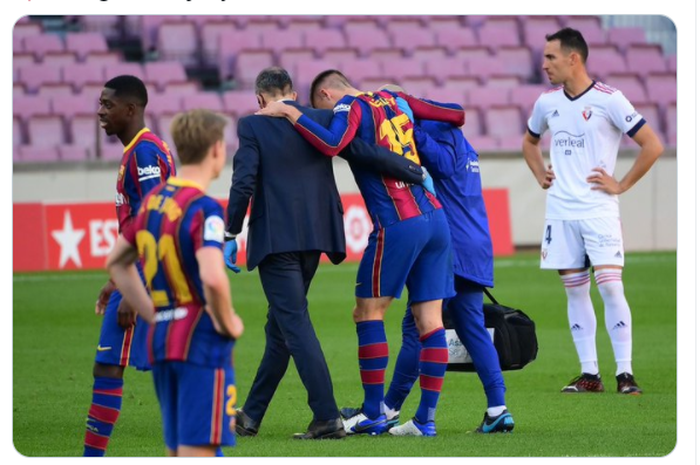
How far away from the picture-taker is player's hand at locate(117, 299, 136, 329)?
19.7 ft

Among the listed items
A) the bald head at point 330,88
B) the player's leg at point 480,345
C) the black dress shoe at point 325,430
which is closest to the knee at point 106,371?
the black dress shoe at point 325,430

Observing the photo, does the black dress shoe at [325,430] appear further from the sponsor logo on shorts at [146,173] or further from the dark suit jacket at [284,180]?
the sponsor logo on shorts at [146,173]

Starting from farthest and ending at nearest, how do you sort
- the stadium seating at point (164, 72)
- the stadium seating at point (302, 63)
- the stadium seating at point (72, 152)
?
the stadium seating at point (164, 72) → the stadium seating at point (302, 63) → the stadium seating at point (72, 152)

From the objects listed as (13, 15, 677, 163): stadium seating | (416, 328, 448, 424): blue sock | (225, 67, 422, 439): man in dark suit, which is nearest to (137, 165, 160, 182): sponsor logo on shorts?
(225, 67, 422, 439): man in dark suit

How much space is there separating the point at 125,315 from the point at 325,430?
138 centimetres

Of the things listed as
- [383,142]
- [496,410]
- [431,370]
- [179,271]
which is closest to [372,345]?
[431,370]

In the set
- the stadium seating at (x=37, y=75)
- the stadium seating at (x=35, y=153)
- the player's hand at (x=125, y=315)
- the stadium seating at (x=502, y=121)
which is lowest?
the player's hand at (x=125, y=315)

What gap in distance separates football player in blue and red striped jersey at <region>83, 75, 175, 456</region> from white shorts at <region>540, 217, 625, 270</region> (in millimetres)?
3566

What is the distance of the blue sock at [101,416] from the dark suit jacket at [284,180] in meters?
1.05

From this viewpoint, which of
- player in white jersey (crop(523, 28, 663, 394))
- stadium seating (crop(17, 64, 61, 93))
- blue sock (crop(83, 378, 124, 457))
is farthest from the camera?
stadium seating (crop(17, 64, 61, 93))

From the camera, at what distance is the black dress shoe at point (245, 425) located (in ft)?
23.4

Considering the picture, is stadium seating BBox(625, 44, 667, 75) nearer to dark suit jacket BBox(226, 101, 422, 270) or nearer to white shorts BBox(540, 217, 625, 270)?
white shorts BBox(540, 217, 625, 270)

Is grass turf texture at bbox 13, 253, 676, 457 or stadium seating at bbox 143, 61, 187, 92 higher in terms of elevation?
stadium seating at bbox 143, 61, 187, 92

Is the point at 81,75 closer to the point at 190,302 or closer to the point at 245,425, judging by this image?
the point at 245,425
